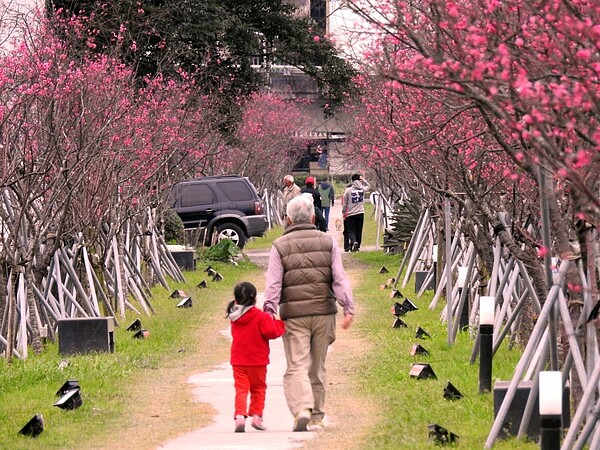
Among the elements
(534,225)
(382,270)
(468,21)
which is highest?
(468,21)

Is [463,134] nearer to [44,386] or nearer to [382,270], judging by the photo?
[44,386]

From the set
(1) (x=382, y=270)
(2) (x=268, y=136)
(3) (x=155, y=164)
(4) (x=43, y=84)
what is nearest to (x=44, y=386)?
(4) (x=43, y=84)

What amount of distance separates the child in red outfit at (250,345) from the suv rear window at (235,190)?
23173 millimetres

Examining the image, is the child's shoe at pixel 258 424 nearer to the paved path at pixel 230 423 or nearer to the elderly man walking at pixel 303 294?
the paved path at pixel 230 423

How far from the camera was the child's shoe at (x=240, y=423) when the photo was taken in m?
11.4

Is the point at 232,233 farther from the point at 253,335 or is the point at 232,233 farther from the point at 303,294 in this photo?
the point at 303,294

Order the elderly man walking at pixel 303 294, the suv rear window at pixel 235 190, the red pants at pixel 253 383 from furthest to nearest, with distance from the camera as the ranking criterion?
the suv rear window at pixel 235 190
the red pants at pixel 253 383
the elderly man walking at pixel 303 294

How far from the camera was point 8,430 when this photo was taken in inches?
456

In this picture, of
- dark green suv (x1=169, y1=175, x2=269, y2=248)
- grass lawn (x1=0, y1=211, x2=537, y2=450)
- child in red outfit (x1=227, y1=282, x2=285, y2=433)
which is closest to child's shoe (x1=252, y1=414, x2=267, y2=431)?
child in red outfit (x1=227, y1=282, x2=285, y2=433)

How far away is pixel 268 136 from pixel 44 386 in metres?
37.2

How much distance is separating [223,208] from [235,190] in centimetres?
51

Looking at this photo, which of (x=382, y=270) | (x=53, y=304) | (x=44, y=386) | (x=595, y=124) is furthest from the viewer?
(x=382, y=270)

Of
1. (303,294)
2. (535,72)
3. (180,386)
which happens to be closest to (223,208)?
(180,386)

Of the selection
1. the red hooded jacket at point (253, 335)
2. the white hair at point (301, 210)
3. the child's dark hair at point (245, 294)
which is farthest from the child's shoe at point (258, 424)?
the white hair at point (301, 210)
